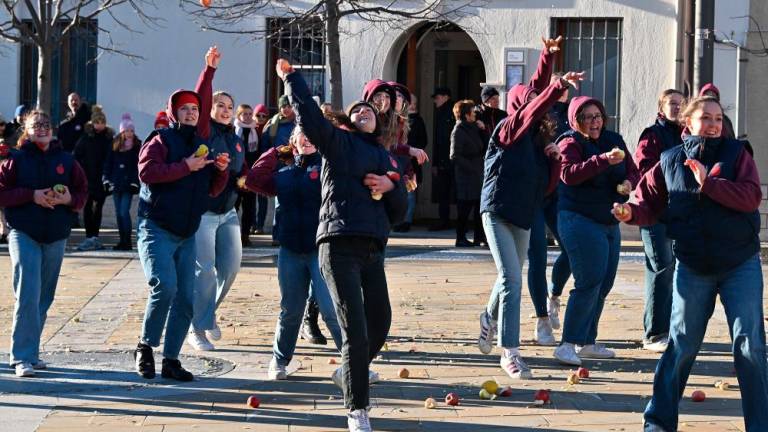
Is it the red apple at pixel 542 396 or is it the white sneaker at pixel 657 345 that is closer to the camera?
the red apple at pixel 542 396

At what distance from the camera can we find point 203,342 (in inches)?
414

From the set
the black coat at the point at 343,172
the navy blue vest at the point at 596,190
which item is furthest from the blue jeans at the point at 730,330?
the navy blue vest at the point at 596,190

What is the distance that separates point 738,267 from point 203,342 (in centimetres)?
460

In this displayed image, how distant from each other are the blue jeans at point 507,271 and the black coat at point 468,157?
29.4ft

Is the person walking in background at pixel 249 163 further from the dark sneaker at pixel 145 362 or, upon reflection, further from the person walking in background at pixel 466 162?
the dark sneaker at pixel 145 362

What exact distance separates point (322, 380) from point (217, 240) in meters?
1.96

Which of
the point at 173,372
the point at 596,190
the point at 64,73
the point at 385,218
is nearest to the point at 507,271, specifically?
the point at 596,190

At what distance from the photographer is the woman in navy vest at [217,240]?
1037 centimetres

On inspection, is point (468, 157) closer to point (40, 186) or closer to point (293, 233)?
point (293, 233)

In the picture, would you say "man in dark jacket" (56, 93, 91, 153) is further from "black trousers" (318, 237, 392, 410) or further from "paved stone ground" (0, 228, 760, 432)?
"black trousers" (318, 237, 392, 410)

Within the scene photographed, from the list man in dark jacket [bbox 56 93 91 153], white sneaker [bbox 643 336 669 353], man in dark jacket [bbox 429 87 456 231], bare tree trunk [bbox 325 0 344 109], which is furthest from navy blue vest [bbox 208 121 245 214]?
man in dark jacket [bbox 429 87 456 231]

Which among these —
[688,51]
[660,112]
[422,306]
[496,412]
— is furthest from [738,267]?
[688,51]

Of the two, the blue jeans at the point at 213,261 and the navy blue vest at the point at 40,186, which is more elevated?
the navy blue vest at the point at 40,186

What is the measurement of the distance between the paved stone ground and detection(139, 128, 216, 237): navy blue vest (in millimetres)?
1023
